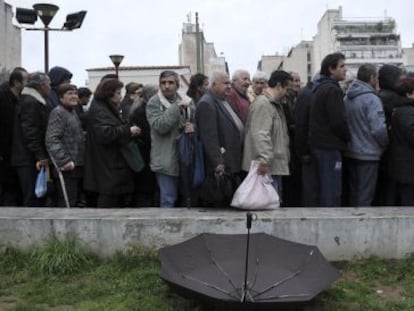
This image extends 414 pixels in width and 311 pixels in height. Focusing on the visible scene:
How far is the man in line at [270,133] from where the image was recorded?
5266mm

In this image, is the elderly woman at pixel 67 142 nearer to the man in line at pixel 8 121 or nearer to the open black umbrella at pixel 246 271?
the man in line at pixel 8 121

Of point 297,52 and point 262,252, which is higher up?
point 297,52

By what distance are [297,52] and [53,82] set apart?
8856cm

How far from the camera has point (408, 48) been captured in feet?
276

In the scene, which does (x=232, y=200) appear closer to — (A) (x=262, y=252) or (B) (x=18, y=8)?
(A) (x=262, y=252)

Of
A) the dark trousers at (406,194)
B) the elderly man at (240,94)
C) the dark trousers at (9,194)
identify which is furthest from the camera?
the dark trousers at (9,194)

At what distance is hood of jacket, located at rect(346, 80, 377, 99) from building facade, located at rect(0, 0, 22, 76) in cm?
3048

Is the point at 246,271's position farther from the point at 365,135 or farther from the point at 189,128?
the point at 365,135

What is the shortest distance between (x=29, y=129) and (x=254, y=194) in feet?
7.86

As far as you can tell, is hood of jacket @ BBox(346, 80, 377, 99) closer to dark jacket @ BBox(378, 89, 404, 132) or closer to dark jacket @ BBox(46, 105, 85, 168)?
dark jacket @ BBox(378, 89, 404, 132)

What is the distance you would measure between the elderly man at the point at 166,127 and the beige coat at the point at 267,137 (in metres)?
0.64

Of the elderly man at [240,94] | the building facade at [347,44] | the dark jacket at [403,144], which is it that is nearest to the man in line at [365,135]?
the dark jacket at [403,144]

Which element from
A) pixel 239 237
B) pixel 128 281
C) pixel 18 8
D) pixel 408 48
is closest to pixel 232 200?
pixel 239 237

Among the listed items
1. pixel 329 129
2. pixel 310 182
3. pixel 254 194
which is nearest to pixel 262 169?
pixel 254 194
